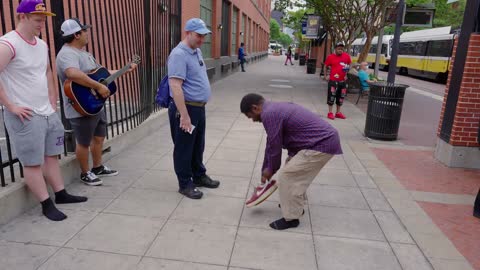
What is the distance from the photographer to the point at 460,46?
600 centimetres

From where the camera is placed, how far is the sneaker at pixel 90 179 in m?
4.61

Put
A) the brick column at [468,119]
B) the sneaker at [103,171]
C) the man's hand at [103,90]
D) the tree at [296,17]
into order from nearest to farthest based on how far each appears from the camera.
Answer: the man's hand at [103,90] < the sneaker at [103,171] < the brick column at [468,119] < the tree at [296,17]

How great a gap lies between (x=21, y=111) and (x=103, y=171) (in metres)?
1.76

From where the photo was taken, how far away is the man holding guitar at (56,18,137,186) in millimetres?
4055

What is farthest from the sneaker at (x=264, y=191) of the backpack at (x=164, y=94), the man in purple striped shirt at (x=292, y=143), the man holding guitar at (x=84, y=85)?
the man holding guitar at (x=84, y=85)

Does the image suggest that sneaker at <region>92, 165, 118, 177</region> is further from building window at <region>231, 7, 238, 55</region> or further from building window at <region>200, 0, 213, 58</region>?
building window at <region>231, 7, 238, 55</region>

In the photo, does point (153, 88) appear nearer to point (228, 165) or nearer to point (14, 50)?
point (228, 165)

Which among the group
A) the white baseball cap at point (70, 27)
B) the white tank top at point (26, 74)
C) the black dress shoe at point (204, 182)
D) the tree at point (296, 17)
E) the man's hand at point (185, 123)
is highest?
the tree at point (296, 17)

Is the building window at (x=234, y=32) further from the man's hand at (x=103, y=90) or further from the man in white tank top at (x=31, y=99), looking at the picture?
the man in white tank top at (x=31, y=99)

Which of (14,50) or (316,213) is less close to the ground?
(14,50)

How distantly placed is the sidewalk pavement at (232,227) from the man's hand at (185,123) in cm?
83

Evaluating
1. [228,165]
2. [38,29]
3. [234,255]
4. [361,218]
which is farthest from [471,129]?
[38,29]

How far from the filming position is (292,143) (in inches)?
145

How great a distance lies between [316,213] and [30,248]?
2.70 metres
